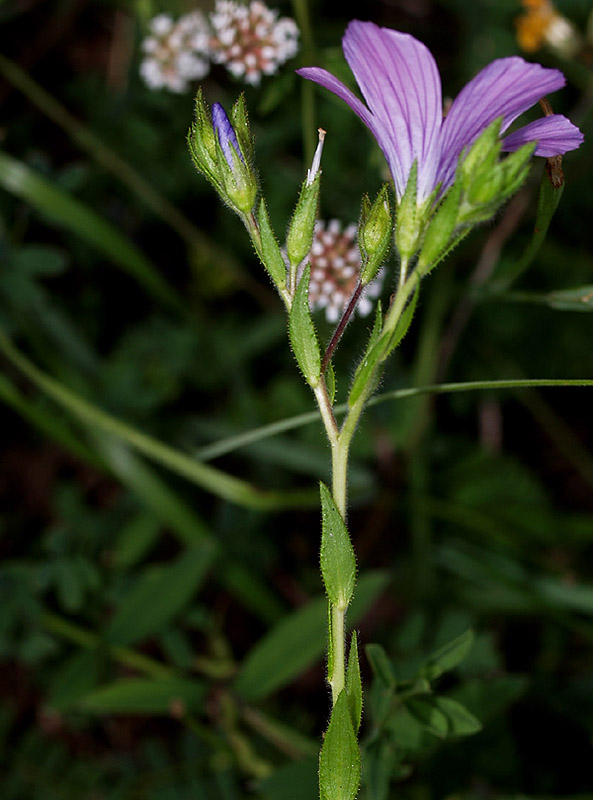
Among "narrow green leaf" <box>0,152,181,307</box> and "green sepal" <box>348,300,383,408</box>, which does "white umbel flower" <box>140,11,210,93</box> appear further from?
"green sepal" <box>348,300,383,408</box>

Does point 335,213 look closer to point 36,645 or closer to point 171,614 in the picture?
point 171,614

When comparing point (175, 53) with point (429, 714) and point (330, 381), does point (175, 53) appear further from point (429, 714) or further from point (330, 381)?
point (429, 714)

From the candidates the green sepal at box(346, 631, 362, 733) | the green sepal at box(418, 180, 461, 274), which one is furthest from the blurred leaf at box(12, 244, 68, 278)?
the green sepal at box(346, 631, 362, 733)

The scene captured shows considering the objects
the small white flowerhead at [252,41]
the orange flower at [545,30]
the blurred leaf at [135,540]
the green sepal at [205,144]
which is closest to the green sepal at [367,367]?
the green sepal at [205,144]

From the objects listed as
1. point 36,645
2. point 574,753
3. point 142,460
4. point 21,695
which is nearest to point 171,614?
point 36,645

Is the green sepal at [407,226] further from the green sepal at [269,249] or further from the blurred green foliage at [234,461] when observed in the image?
the blurred green foliage at [234,461]
